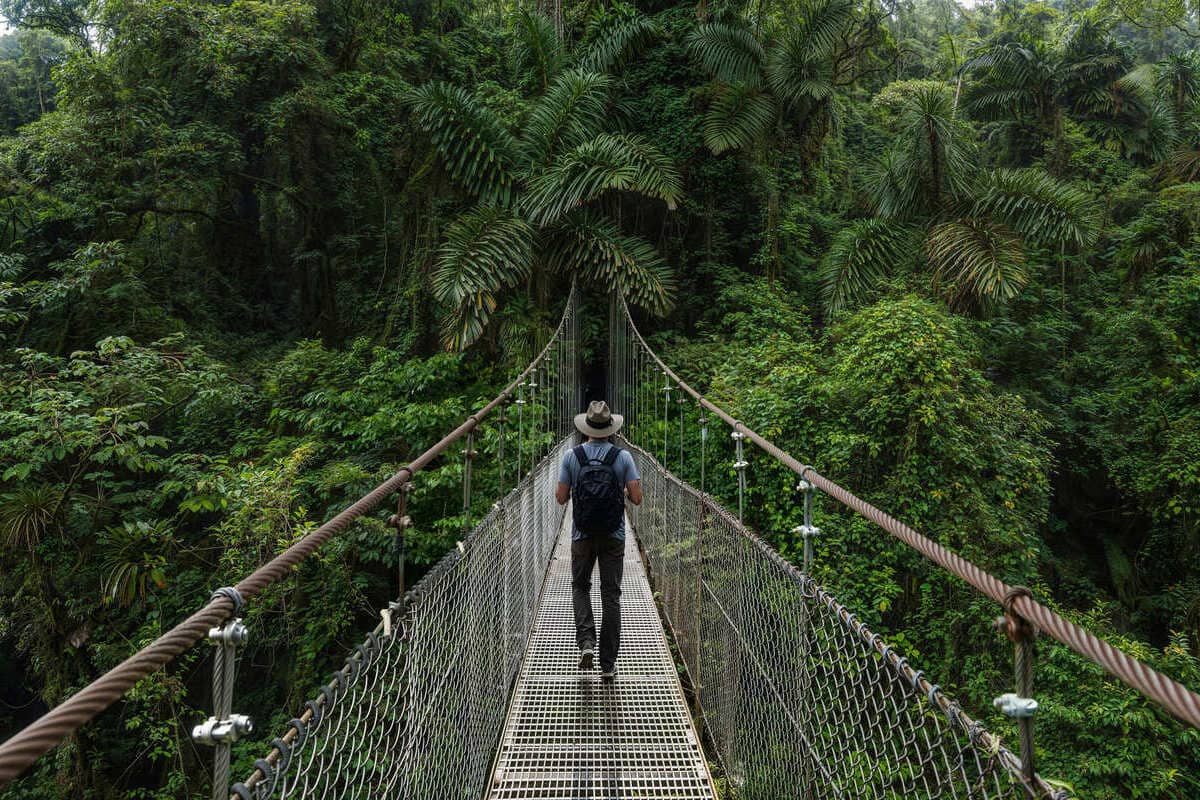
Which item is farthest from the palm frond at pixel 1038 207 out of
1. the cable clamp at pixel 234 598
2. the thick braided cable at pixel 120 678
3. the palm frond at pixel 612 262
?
the cable clamp at pixel 234 598

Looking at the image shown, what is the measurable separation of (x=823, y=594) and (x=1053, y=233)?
20.4 feet

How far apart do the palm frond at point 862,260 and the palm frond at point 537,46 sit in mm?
3829

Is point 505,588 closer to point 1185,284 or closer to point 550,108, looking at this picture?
point 550,108

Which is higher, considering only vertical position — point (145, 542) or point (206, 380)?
point (206, 380)

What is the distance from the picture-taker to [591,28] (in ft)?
26.3

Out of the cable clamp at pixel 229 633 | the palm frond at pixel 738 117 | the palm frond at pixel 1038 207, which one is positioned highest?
the palm frond at pixel 738 117

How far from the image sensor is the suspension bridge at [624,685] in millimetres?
Answer: 600

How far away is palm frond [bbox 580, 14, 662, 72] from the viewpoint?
7.44 metres

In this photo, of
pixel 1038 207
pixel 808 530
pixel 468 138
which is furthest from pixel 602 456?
pixel 1038 207

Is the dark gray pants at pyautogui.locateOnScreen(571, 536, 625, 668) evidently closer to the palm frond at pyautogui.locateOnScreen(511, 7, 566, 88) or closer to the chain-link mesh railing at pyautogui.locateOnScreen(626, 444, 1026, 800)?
the chain-link mesh railing at pyautogui.locateOnScreen(626, 444, 1026, 800)

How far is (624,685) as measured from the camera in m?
2.16

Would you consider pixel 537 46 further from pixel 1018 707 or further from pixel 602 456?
pixel 1018 707

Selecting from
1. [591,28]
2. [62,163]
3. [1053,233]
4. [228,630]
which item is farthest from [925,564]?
[62,163]

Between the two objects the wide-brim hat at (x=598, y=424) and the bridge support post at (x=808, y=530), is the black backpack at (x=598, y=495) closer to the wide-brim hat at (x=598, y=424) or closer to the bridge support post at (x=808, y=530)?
the wide-brim hat at (x=598, y=424)
